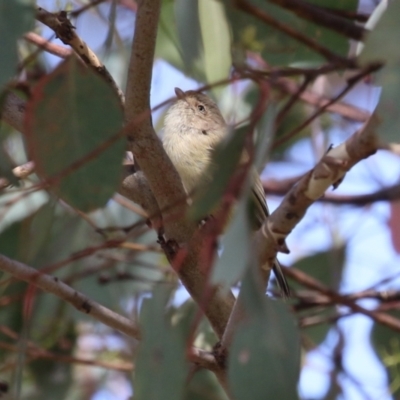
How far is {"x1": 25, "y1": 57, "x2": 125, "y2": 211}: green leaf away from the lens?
1590 mm

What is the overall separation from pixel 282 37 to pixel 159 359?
1.63 m

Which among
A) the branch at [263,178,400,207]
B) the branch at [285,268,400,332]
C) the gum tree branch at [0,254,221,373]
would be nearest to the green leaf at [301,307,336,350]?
the branch at [285,268,400,332]

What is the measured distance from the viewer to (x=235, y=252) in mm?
1323

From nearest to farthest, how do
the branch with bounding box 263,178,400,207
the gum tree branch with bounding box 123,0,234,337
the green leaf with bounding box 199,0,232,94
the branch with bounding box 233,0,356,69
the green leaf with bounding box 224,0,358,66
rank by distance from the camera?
the branch with bounding box 233,0,356,69, the gum tree branch with bounding box 123,0,234,337, the green leaf with bounding box 224,0,358,66, the green leaf with bounding box 199,0,232,94, the branch with bounding box 263,178,400,207

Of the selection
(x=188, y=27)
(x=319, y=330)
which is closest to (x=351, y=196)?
(x=319, y=330)

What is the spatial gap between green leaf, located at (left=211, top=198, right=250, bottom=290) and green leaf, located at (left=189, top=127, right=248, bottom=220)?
91 mm

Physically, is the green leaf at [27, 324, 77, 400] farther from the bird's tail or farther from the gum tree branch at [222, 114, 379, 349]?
the gum tree branch at [222, 114, 379, 349]

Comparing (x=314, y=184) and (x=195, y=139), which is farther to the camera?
(x=195, y=139)

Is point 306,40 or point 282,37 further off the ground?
point 282,37

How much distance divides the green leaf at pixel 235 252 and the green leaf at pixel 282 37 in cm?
140

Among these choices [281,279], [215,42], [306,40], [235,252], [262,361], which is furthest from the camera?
[281,279]

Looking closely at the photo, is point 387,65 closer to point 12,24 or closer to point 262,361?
point 262,361

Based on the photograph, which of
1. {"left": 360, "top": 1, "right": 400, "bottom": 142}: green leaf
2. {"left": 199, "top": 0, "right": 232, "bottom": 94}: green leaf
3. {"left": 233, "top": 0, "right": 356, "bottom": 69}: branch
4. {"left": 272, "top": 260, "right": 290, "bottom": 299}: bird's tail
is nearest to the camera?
{"left": 360, "top": 1, "right": 400, "bottom": 142}: green leaf

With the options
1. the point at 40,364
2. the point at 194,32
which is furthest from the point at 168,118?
the point at 194,32
